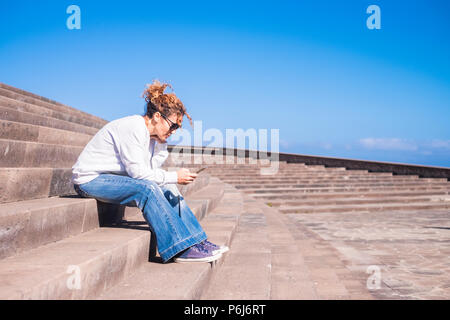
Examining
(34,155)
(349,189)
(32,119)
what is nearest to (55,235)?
(34,155)

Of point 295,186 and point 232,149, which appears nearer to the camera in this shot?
point 295,186

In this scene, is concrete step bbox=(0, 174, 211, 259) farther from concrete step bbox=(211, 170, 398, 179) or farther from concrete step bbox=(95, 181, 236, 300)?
concrete step bbox=(211, 170, 398, 179)

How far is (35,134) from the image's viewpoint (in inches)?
157

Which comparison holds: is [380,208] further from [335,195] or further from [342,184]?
[342,184]

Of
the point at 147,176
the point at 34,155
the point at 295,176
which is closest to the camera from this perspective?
the point at 147,176

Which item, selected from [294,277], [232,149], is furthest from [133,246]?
[232,149]

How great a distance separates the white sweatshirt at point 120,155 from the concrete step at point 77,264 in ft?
1.40

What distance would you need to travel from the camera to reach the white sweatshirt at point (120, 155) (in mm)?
2506

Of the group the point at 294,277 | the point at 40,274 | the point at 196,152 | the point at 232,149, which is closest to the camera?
the point at 40,274

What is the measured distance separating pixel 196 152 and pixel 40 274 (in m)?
16.9

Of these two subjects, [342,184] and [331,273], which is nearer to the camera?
[331,273]

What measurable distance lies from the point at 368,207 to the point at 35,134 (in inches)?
305
